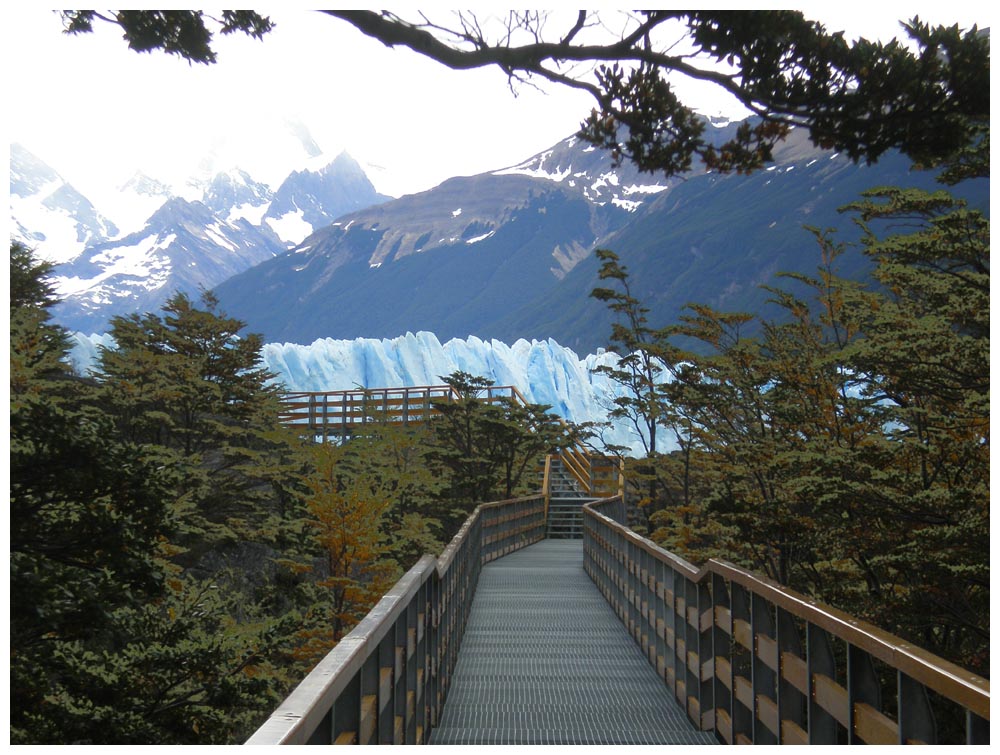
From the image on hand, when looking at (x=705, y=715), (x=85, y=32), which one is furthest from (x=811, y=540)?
(x=85, y=32)

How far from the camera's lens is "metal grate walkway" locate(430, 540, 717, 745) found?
4207 millimetres

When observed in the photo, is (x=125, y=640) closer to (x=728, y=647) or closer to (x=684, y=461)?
(x=728, y=647)

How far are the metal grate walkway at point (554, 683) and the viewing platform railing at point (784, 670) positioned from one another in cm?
18

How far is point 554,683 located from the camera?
5.26m

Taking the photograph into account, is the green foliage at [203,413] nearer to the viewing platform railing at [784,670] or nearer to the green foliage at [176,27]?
the green foliage at [176,27]

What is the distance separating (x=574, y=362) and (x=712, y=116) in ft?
115

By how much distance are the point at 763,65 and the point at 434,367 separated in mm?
33347

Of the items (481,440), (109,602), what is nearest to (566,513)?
(481,440)

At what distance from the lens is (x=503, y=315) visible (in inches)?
3450

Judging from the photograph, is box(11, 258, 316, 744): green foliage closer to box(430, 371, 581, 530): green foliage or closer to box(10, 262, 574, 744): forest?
box(10, 262, 574, 744): forest

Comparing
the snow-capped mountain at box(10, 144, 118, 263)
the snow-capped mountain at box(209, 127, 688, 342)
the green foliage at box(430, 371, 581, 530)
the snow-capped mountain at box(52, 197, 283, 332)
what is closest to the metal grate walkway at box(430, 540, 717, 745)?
the snow-capped mountain at box(10, 144, 118, 263)

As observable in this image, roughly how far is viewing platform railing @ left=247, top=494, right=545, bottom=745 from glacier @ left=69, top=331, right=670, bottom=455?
27659mm

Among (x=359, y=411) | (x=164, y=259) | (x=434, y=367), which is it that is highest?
(x=164, y=259)

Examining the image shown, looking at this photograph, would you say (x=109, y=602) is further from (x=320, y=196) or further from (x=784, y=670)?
(x=320, y=196)
